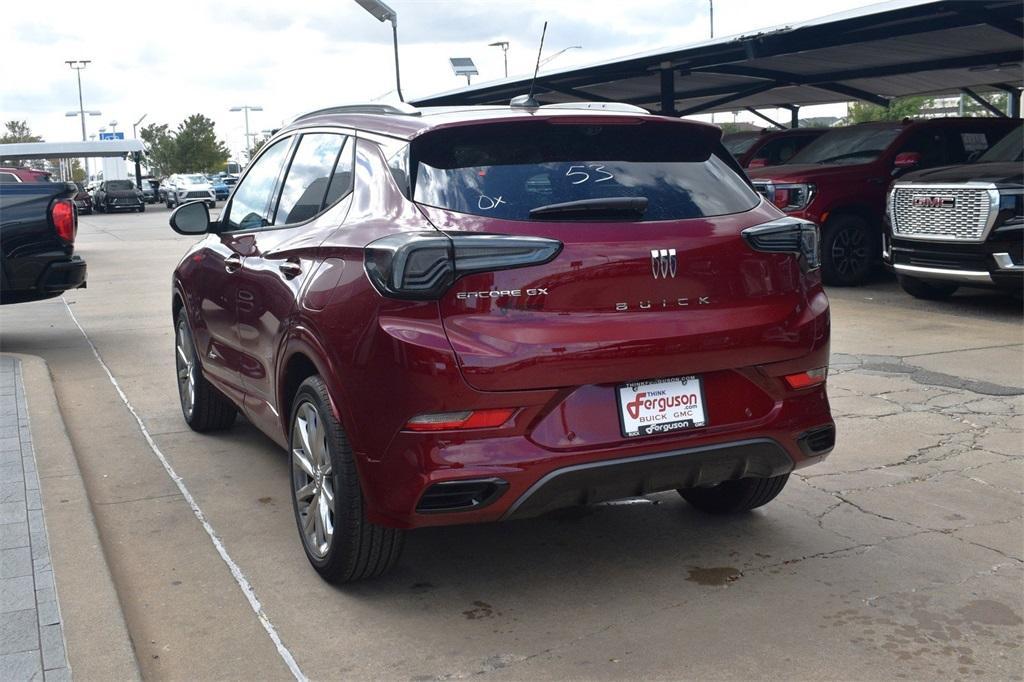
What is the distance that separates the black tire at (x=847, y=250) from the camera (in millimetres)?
13250

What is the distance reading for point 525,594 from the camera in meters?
4.12

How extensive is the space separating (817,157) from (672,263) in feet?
37.5

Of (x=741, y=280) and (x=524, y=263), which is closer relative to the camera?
(x=524, y=263)

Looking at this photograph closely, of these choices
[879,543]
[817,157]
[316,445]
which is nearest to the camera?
[316,445]

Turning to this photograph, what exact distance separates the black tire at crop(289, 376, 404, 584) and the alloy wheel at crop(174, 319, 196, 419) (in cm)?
252

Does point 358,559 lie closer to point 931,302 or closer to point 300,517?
point 300,517

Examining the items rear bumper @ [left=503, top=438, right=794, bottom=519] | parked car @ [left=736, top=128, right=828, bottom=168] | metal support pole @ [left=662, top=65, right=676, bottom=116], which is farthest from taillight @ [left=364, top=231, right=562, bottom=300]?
metal support pole @ [left=662, top=65, right=676, bottom=116]

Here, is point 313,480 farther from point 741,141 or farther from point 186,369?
point 741,141

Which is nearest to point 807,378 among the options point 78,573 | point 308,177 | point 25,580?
point 308,177

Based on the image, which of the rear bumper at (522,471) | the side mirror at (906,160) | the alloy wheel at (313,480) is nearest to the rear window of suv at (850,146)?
the side mirror at (906,160)

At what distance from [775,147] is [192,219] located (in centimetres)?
1196

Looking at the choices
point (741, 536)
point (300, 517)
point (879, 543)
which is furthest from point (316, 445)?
point (879, 543)

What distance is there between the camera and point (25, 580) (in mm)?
4074

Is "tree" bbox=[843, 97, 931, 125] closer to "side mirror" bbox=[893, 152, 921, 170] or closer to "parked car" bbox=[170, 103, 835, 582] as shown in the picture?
"side mirror" bbox=[893, 152, 921, 170]
